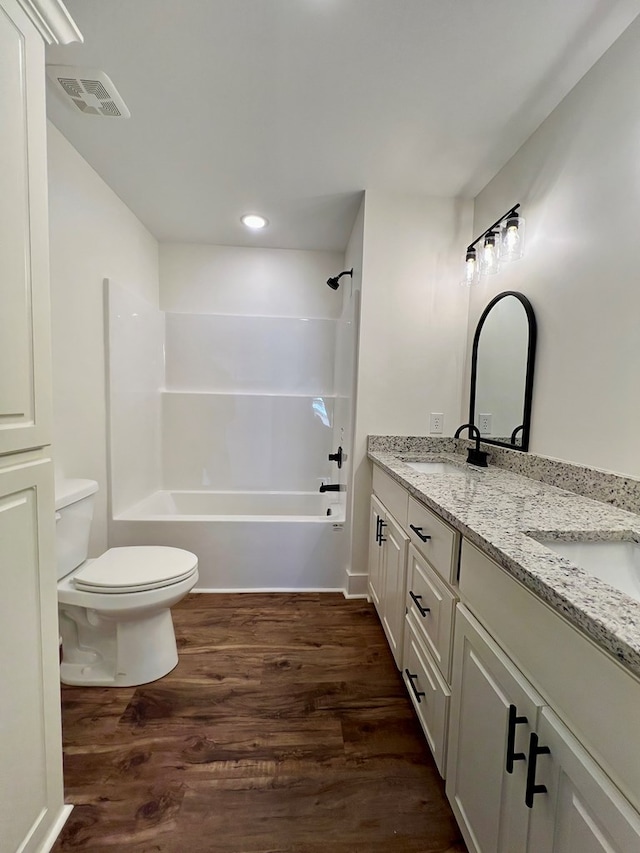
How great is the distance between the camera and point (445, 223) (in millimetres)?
2119

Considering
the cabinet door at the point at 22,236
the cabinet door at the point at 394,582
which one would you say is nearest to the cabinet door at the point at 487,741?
the cabinet door at the point at 394,582

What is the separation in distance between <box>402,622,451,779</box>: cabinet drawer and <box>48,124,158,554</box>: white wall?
A: 174 centimetres

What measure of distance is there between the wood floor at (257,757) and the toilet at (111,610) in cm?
8

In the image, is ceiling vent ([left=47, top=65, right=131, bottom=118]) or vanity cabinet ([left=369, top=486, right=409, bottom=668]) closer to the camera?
ceiling vent ([left=47, top=65, right=131, bottom=118])

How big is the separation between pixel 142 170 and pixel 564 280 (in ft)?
6.88

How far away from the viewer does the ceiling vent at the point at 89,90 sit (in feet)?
4.35

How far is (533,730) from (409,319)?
188 centimetres

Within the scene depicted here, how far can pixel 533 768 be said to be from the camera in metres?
0.65

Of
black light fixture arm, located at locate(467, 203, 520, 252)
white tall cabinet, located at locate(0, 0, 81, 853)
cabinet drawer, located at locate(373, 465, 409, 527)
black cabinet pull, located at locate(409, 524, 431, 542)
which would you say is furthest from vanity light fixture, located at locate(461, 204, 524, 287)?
white tall cabinet, located at locate(0, 0, 81, 853)

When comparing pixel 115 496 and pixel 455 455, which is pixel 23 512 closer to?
pixel 115 496

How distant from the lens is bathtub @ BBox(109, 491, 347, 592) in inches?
87.4

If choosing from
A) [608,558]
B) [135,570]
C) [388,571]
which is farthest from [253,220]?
[608,558]

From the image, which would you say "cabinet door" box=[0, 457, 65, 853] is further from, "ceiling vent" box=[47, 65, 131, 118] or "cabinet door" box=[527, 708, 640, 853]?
"ceiling vent" box=[47, 65, 131, 118]

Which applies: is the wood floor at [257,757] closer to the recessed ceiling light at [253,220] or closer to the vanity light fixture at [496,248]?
the vanity light fixture at [496,248]
